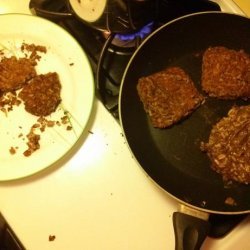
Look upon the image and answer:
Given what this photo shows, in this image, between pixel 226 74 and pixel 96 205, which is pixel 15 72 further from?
pixel 226 74

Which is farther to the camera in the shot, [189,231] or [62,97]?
[62,97]

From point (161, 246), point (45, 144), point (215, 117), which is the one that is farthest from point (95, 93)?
point (161, 246)

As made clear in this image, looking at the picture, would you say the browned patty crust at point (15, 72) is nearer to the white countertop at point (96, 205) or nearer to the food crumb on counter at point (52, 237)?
the white countertop at point (96, 205)

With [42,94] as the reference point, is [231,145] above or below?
below

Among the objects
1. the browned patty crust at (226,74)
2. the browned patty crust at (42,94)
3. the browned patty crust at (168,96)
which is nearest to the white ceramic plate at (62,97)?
the browned patty crust at (42,94)

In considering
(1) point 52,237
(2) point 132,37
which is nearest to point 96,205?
(1) point 52,237

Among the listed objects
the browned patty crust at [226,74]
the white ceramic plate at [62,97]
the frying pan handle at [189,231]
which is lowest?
the frying pan handle at [189,231]

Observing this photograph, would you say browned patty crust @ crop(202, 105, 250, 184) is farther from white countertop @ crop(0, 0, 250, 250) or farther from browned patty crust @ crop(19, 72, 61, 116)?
browned patty crust @ crop(19, 72, 61, 116)
